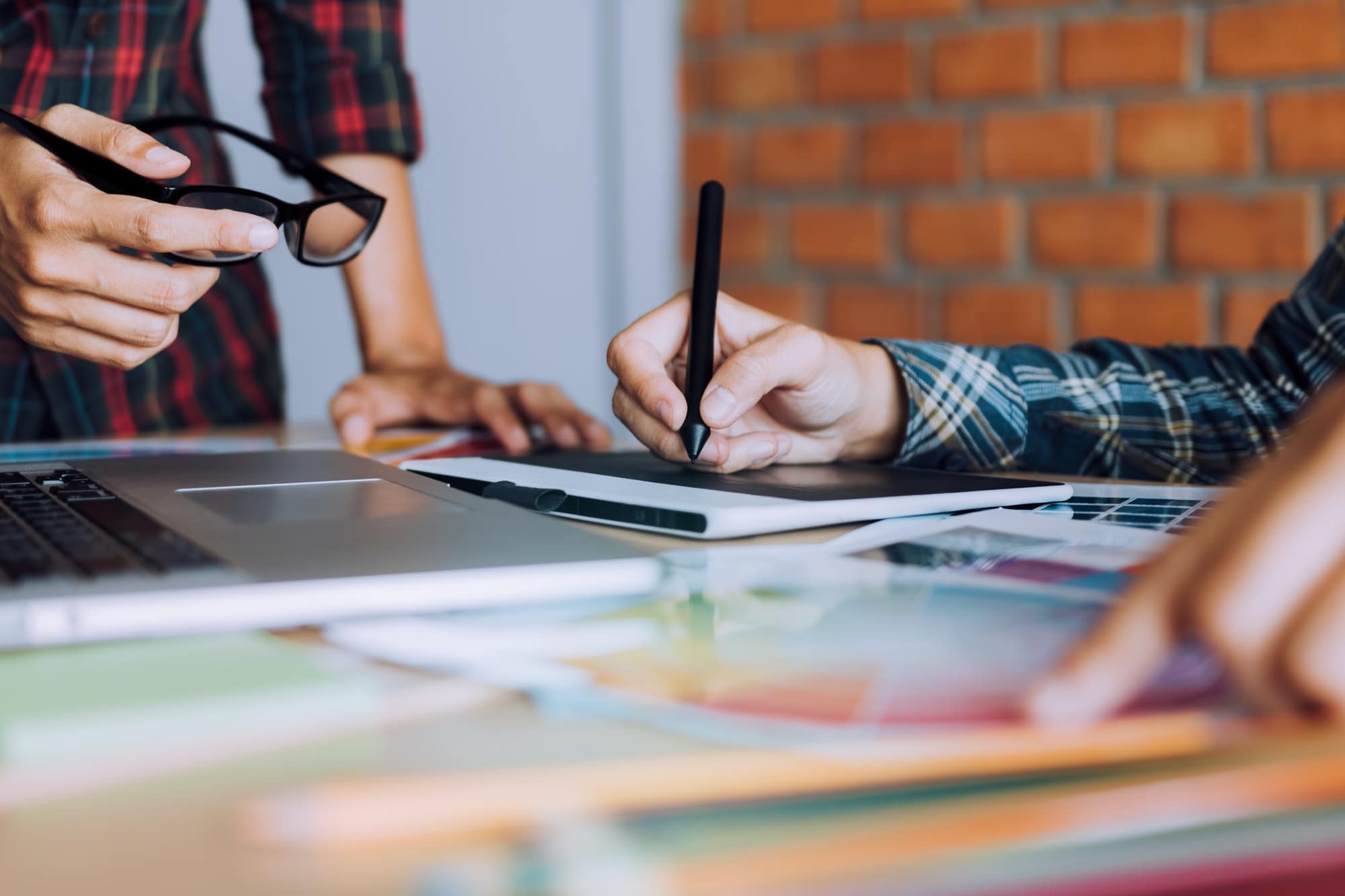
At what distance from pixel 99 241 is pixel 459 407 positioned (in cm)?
35

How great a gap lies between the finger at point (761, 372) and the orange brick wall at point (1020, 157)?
954 millimetres

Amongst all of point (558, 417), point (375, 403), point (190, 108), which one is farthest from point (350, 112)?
point (558, 417)

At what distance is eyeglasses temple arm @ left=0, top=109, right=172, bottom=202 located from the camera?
2.15 ft

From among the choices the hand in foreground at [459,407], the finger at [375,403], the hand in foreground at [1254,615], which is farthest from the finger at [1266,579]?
the finger at [375,403]

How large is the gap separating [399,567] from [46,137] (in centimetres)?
41

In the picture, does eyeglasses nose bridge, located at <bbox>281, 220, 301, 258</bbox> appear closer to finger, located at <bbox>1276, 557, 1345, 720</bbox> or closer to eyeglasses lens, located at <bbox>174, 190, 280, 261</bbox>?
eyeglasses lens, located at <bbox>174, 190, 280, 261</bbox>

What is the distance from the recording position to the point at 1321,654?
270mm

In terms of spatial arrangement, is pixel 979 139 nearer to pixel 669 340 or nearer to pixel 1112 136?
pixel 1112 136

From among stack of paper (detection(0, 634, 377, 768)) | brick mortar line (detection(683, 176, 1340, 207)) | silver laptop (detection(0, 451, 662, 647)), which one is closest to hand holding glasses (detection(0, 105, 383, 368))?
silver laptop (detection(0, 451, 662, 647))

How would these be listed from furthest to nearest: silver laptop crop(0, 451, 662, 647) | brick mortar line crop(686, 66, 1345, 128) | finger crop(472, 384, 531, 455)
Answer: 1. brick mortar line crop(686, 66, 1345, 128)
2. finger crop(472, 384, 531, 455)
3. silver laptop crop(0, 451, 662, 647)

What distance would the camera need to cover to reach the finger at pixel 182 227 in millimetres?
641

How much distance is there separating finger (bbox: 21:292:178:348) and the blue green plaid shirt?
0.44 metres

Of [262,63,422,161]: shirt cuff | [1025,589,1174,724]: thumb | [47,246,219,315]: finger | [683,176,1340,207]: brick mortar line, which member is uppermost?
[262,63,422,161]: shirt cuff

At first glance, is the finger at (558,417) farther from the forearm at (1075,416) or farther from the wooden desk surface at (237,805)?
the wooden desk surface at (237,805)
